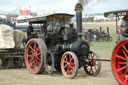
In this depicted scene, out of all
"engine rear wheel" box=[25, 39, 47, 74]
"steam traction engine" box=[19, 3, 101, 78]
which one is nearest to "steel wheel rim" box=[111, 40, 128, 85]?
"steam traction engine" box=[19, 3, 101, 78]

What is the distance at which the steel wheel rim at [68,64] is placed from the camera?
247 inches

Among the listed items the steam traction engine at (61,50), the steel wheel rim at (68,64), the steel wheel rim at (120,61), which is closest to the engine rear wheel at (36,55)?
the steam traction engine at (61,50)

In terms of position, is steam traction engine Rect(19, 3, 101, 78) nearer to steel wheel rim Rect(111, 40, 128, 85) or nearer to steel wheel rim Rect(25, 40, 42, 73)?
steel wheel rim Rect(25, 40, 42, 73)

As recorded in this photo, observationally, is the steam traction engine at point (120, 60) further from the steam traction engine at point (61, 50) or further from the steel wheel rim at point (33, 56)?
the steel wheel rim at point (33, 56)

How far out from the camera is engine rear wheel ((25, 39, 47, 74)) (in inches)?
268

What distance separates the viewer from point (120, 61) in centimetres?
513

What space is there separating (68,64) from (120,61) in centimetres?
164

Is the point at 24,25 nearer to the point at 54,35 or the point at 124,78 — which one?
the point at 54,35

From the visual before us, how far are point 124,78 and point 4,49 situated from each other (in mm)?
4253

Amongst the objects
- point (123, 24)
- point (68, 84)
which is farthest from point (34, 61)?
point (123, 24)

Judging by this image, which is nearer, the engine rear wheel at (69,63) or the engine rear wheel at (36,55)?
the engine rear wheel at (69,63)

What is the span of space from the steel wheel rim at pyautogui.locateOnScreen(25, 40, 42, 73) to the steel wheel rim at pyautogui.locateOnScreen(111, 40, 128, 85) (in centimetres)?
255

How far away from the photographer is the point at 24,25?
32625mm

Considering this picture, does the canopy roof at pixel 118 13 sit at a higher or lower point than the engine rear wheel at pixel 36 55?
higher
